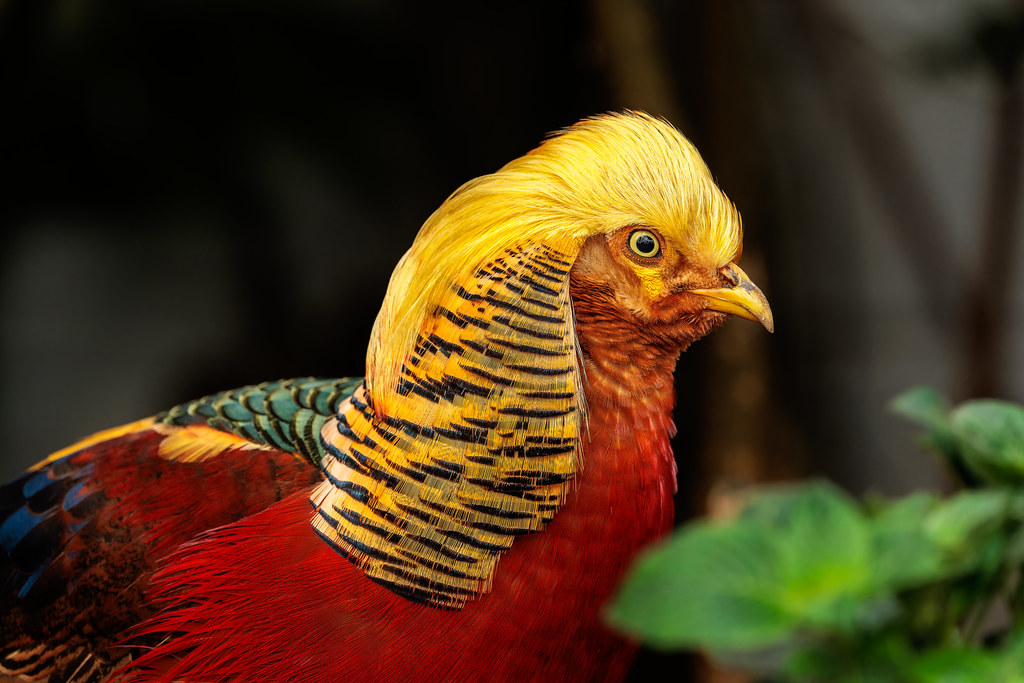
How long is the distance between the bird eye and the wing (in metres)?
0.62

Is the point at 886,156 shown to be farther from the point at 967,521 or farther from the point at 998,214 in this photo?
the point at 967,521

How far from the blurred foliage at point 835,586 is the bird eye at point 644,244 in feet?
2.69

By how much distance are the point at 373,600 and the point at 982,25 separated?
120 inches

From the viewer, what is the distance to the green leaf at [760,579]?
525 mm

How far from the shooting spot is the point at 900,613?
0.58 m

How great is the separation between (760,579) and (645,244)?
2.98 feet

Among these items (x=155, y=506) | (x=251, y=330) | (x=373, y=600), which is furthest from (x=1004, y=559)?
(x=251, y=330)

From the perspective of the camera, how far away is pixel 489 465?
4.30ft

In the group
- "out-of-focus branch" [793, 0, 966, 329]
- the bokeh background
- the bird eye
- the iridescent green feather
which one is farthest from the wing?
"out-of-focus branch" [793, 0, 966, 329]

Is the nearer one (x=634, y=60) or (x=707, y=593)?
(x=707, y=593)

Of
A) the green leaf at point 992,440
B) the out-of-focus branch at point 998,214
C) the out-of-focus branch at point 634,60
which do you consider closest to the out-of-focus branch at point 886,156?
the out-of-focus branch at point 998,214

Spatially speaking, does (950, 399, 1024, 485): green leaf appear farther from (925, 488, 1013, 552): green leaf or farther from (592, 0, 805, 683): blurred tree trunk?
(592, 0, 805, 683): blurred tree trunk

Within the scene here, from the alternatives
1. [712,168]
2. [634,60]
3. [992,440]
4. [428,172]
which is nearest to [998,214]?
[712,168]

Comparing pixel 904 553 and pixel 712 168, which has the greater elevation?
pixel 712 168
